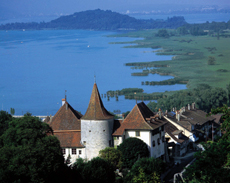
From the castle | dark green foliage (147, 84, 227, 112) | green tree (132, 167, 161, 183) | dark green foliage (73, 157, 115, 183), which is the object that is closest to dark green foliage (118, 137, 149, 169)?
the castle

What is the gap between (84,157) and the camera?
3778 centimetres

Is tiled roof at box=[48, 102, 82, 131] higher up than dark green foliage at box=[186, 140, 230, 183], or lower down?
lower down

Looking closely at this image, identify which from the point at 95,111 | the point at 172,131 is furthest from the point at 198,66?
the point at 95,111

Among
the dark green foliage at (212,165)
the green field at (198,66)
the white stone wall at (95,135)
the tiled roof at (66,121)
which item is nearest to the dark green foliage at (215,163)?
the dark green foliage at (212,165)

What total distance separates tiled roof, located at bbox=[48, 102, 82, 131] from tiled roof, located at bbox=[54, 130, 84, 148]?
1.08ft

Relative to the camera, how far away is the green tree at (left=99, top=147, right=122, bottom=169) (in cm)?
3603

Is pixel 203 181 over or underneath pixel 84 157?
over

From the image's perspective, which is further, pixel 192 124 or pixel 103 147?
pixel 192 124

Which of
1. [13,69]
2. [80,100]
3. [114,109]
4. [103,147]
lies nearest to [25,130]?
[103,147]

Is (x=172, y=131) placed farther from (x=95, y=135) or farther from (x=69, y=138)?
(x=69, y=138)

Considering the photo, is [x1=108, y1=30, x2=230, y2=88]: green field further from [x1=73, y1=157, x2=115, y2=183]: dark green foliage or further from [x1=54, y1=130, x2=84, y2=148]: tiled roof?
[x1=73, y1=157, x2=115, y2=183]: dark green foliage

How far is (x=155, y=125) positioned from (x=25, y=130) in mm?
10547

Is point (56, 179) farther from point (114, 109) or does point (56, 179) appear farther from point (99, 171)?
point (114, 109)

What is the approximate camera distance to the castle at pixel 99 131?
37719mm
